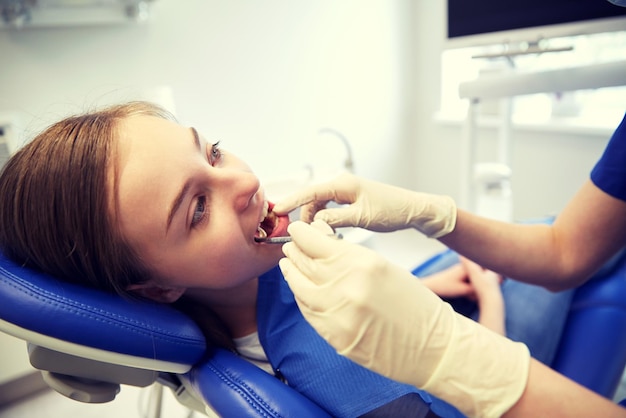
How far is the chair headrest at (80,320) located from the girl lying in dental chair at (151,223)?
58 millimetres

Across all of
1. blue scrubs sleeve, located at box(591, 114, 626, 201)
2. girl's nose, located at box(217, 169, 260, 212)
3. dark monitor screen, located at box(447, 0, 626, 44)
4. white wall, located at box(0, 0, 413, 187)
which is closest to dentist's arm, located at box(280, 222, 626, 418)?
girl's nose, located at box(217, 169, 260, 212)

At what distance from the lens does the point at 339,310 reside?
0.58 meters

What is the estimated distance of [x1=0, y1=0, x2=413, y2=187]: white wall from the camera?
1685mm

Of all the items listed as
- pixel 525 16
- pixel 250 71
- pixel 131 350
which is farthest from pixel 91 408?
pixel 525 16

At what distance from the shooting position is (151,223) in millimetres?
733

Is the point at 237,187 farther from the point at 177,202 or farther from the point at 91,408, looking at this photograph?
the point at 91,408

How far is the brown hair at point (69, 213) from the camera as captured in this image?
2.37 feet

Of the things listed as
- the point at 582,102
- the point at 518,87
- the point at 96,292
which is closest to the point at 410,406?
the point at 96,292

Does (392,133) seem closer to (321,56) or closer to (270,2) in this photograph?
(321,56)

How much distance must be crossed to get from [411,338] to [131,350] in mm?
442

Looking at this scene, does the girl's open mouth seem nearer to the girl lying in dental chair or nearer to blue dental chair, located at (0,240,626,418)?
the girl lying in dental chair

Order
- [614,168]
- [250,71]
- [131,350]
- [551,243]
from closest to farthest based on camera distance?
[131,350] → [614,168] → [551,243] → [250,71]

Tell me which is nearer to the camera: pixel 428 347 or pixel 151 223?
pixel 428 347

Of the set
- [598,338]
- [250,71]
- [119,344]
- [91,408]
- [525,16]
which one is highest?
[525,16]
